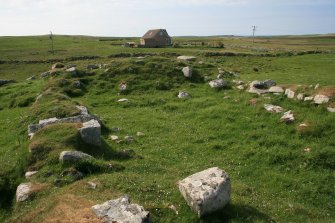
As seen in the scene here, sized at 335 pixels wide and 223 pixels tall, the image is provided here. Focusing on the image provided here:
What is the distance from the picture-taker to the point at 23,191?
46.5 feet

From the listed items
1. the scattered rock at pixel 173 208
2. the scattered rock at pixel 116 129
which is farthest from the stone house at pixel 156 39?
the scattered rock at pixel 173 208

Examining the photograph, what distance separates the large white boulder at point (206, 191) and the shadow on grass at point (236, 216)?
0.61 feet

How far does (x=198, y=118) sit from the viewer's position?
25.5m

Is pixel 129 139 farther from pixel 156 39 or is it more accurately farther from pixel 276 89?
pixel 156 39

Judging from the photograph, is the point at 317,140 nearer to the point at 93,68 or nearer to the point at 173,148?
the point at 173,148

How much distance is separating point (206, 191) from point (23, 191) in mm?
7554

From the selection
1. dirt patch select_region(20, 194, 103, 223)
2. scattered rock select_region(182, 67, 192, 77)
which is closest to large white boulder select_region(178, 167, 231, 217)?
dirt patch select_region(20, 194, 103, 223)

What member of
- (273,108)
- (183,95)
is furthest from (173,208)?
(183,95)

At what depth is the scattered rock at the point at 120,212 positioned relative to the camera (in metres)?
10.5

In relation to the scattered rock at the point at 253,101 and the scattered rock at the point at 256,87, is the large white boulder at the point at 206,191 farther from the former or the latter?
the scattered rock at the point at 256,87

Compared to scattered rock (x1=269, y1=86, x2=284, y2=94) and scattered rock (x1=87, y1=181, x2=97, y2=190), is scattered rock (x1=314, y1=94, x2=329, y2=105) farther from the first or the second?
scattered rock (x1=87, y1=181, x2=97, y2=190)

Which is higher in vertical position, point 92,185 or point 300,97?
point 300,97

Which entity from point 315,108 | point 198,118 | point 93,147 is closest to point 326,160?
point 315,108

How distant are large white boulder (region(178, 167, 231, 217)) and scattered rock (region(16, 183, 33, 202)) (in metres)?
6.16
